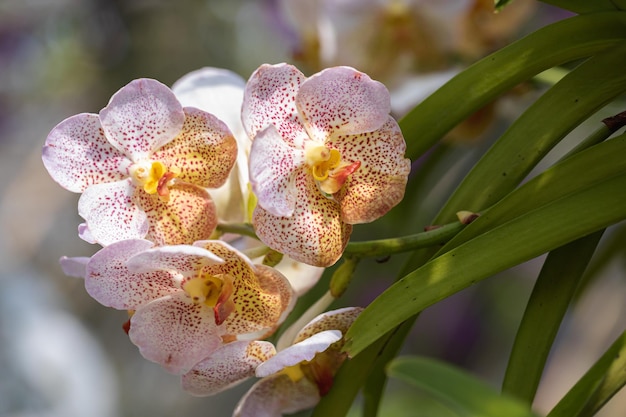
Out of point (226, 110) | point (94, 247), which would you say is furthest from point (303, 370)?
point (94, 247)

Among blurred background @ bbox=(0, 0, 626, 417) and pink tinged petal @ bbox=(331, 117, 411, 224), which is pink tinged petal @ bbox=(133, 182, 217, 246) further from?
blurred background @ bbox=(0, 0, 626, 417)

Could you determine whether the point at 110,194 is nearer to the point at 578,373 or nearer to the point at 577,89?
the point at 577,89

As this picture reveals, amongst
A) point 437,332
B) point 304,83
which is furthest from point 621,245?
point 437,332

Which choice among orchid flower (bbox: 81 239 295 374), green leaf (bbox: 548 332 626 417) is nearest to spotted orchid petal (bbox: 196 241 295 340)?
orchid flower (bbox: 81 239 295 374)

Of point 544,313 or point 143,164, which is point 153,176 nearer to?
point 143,164

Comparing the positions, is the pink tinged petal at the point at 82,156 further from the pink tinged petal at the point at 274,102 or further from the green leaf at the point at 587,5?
the green leaf at the point at 587,5

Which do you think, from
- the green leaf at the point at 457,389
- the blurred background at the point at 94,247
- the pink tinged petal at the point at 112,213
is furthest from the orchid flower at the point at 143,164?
the blurred background at the point at 94,247

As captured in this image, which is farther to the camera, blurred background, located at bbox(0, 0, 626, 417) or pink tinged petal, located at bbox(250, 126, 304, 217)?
blurred background, located at bbox(0, 0, 626, 417)
